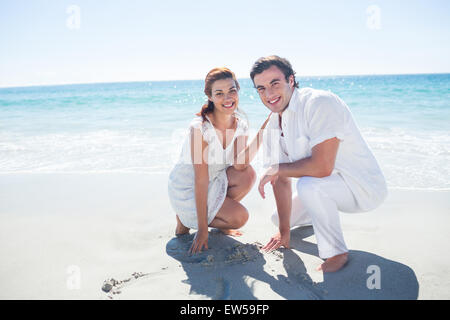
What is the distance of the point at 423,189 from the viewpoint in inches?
167

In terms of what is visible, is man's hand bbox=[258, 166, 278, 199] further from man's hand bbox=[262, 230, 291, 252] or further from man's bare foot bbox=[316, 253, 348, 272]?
man's bare foot bbox=[316, 253, 348, 272]

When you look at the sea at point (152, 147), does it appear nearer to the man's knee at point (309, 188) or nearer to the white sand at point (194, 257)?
the white sand at point (194, 257)

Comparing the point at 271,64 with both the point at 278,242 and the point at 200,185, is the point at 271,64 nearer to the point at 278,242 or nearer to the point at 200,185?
the point at 200,185

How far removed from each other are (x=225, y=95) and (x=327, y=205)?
1.34 m

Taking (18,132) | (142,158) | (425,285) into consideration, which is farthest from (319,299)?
(18,132)

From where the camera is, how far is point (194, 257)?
279 centimetres

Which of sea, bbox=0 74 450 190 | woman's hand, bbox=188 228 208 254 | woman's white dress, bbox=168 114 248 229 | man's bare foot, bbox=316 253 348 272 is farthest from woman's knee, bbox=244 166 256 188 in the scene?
sea, bbox=0 74 450 190

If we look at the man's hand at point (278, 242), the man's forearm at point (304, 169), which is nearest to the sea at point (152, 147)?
the man's hand at point (278, 242)

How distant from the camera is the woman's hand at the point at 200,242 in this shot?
2.87 metres

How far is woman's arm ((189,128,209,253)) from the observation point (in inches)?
114

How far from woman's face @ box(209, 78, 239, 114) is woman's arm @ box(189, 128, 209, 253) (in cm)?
35

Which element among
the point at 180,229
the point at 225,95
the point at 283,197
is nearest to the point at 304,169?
the point at 283,197

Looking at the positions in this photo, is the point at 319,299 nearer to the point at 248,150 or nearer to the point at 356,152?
the point at 356,152

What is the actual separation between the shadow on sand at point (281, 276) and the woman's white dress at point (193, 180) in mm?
344
